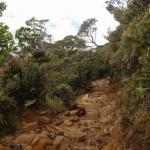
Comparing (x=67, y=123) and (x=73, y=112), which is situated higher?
(x=73, y=112)

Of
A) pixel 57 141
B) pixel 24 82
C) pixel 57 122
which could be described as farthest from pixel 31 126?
pixel 24 82

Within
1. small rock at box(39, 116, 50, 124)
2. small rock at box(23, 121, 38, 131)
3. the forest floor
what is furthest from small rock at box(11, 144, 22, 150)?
small rock at box(39, 116, 50, 124)

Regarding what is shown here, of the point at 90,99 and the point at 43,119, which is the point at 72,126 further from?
the point at 90,99

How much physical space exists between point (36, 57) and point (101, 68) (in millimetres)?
3879

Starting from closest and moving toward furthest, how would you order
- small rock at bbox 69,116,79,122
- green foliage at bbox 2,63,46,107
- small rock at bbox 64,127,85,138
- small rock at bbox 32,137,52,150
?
small rock at bbox 32,137,52,150 → small rock at bbox 64,127,85,138 → green foliage at bbox 2,63,46,107 → small rock at bbox 69,116,79,122

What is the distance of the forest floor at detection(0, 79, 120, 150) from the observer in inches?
431

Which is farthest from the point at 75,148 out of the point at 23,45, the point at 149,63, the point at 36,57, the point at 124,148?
the point at 23,45

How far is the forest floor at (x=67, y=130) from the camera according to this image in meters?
10.9

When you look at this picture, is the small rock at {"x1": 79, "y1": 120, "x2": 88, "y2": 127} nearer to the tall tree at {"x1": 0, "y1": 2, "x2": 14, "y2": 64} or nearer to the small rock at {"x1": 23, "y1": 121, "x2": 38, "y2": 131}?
the small rock at {"x1": 23, "y1": 121, "x2": 38, "y2": 131}

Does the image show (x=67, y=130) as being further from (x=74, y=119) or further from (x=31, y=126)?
(x=74, y=119)

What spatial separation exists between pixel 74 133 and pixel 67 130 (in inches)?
10.5

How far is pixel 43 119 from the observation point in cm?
1283

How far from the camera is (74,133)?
12.5m

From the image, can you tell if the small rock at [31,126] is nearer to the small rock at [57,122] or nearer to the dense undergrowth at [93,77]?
the dense undergrowth at [93,77]
